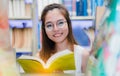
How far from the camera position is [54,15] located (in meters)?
0.86

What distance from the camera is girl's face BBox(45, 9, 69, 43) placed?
793 mm

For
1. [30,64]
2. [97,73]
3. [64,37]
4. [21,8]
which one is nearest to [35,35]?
[21,8]

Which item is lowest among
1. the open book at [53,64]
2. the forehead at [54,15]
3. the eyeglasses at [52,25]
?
the open book at [53,64]

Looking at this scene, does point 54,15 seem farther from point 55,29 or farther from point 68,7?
point 68,7

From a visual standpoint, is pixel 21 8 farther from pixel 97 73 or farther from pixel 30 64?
pixel 97 73

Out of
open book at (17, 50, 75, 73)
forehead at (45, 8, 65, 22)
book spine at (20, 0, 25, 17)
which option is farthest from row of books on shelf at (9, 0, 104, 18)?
open book at (17, 50, 75, 73)

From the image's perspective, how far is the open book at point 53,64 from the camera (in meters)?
0.37

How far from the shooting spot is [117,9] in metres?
0.26

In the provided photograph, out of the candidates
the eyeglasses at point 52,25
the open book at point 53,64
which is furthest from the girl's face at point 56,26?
the open book at point 53,64

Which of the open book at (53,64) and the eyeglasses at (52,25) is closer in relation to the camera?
the open book at (53,64)

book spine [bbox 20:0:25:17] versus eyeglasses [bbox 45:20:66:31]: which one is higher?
book spine [bbox 20:0:25:17]

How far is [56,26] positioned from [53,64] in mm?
462

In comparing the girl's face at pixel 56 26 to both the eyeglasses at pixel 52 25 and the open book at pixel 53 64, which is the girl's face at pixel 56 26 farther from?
the open book at pixel 53 64

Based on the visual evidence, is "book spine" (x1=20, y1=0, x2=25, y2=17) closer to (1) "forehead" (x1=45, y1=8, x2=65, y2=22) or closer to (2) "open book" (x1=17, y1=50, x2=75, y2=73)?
(1) "forehead" (x1=45, y1=8, x2=65, y2=22)
